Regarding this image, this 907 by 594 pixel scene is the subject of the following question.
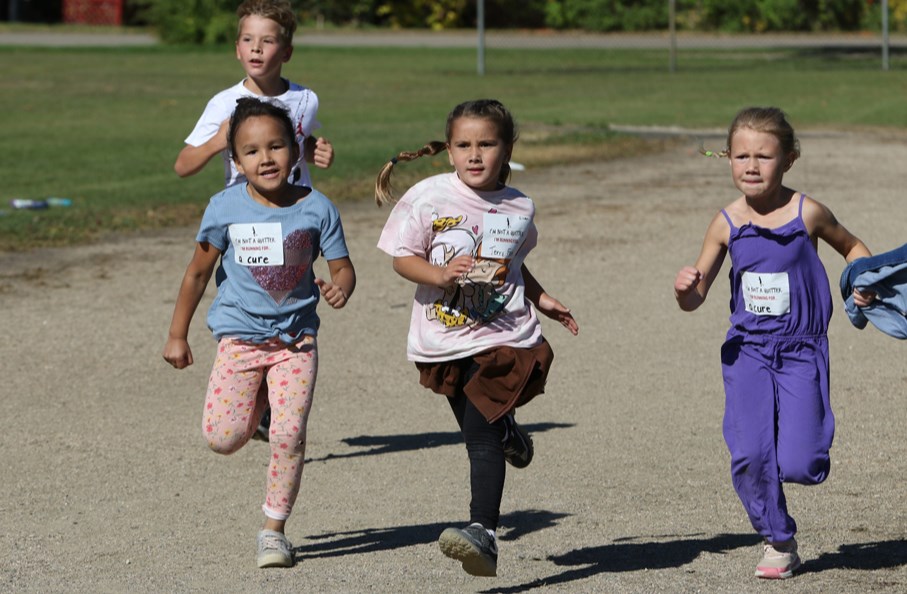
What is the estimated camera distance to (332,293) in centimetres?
498

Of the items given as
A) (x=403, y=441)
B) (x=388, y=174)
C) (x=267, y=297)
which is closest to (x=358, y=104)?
(x=403, y=441)

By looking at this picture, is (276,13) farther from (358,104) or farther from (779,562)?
(358,104)

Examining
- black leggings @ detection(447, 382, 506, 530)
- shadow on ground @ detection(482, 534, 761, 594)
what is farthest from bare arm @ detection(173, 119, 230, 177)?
shadow on ground @ detection(482, 534, 761, 594)

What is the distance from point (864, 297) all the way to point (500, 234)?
1.16 m

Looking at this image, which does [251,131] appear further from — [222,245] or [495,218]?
[495,218]

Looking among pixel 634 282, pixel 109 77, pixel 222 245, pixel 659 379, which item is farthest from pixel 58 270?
pixel 109 77

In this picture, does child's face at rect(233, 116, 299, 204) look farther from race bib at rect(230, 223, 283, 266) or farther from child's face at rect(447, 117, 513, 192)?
child's face at rect(447, 117, 513, 192)

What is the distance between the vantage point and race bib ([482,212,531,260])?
503 centimetres

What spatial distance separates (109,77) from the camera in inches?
1176

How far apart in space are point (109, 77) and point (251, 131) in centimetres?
2568

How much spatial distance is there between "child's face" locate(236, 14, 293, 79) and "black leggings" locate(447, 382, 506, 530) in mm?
1897

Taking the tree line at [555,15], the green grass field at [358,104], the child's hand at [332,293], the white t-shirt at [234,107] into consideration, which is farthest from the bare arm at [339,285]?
the tree line at [555,15]

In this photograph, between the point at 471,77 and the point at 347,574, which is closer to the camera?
the point at 347,574

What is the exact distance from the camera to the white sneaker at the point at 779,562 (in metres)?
4.89
